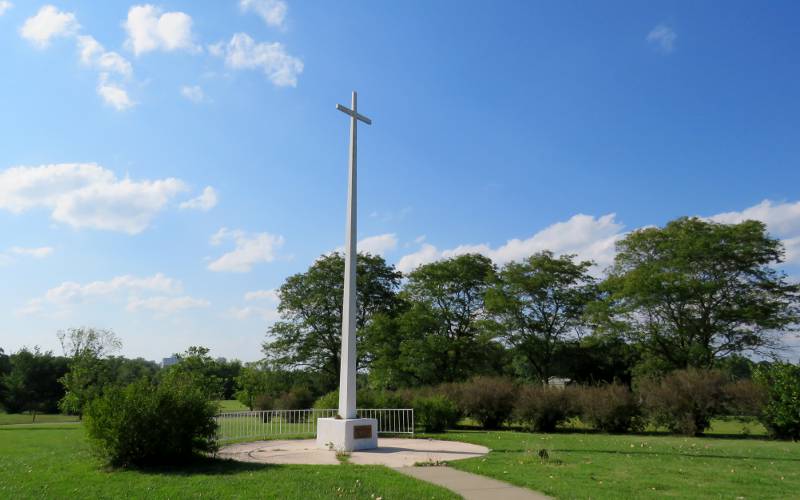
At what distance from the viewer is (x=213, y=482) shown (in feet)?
27.0

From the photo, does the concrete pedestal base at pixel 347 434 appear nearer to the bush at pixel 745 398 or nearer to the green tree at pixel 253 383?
the bush at pixel 745 398

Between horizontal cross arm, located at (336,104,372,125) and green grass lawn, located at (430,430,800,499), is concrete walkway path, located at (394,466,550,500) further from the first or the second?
horizontal cross arm, located at (336,104,372,125)

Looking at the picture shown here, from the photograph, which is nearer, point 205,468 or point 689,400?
point 205,468

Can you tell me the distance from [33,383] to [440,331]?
40926 mm

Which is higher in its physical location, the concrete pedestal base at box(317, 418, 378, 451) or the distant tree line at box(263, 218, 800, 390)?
the distant tree line at box(263, 218, 800, 390)

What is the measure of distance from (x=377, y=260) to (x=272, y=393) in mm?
11438

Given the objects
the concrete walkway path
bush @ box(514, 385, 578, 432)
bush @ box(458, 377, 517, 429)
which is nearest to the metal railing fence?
bush @ box(458, 377, 517, 429)

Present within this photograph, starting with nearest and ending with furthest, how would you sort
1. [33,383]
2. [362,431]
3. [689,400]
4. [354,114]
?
1. [362,431]
2. [354,114]
3. [689,400]
4. [33,383]

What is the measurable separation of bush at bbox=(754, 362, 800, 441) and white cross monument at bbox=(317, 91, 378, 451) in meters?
11.9

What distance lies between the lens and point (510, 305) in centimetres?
3378

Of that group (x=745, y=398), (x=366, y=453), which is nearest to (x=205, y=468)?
(x=366, y=453)

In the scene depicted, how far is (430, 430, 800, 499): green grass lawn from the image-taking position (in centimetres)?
769

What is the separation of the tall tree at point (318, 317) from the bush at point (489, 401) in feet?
47.3

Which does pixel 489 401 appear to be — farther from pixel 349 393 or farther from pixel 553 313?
pixel 553 313
